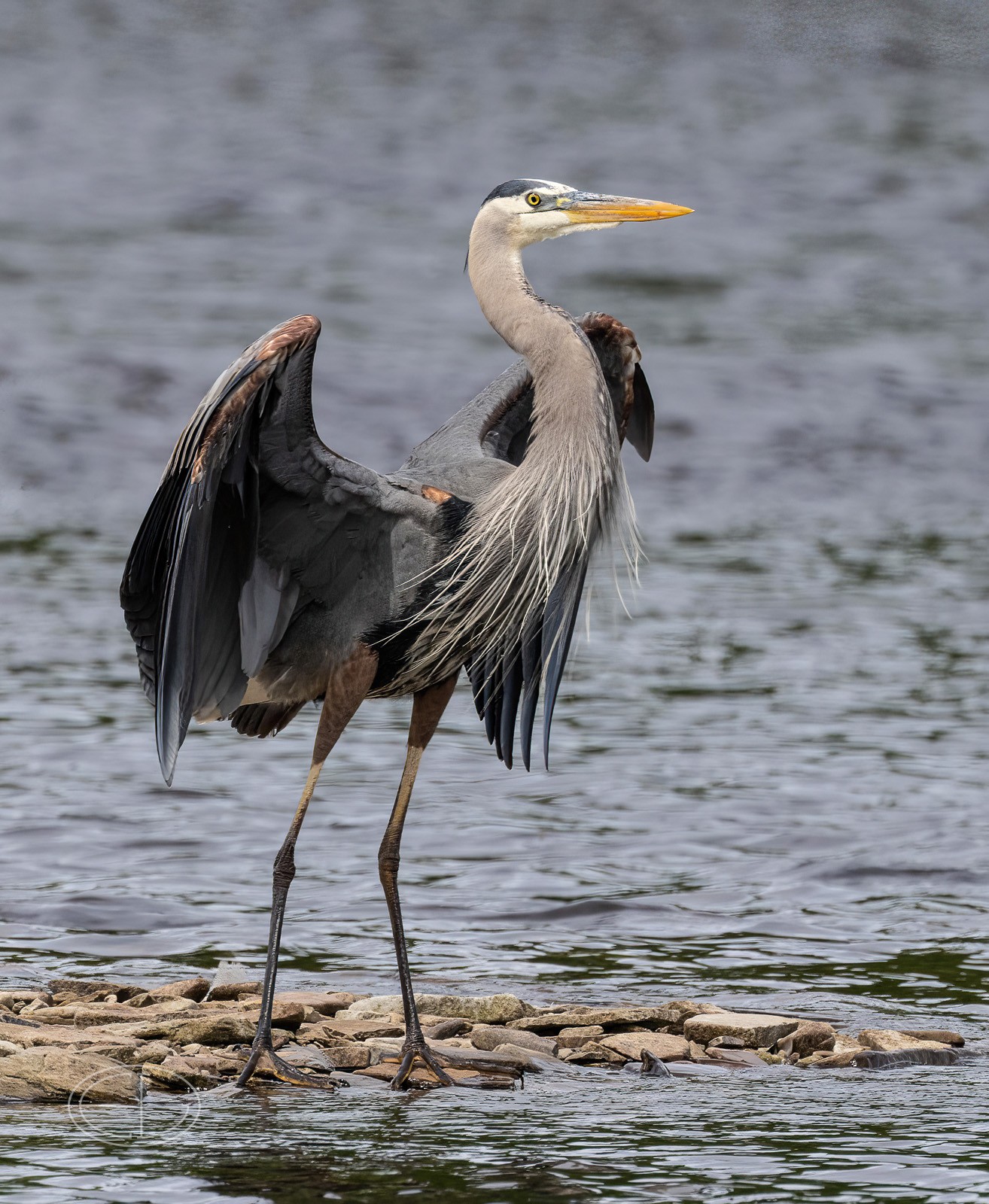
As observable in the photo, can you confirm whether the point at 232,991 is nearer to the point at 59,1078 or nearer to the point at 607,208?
the point at 59,1078

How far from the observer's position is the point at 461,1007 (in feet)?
21.2

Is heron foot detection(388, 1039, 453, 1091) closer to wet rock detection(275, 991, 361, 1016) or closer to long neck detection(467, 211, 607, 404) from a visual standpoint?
wet rock detection(275, 991, 361, 1016)

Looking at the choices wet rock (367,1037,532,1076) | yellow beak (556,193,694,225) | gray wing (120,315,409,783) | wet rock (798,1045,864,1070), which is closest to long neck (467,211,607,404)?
yellow beak (556,193,694,225)

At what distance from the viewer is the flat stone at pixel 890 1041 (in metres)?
6.00

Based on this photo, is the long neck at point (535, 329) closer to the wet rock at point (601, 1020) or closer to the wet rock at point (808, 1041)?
the wet rock at point (601, 1020)

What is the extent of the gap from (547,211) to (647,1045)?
2684 mm

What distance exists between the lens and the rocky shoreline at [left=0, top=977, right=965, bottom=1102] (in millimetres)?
5680

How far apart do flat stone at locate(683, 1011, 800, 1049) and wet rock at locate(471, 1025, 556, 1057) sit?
18.1 inches

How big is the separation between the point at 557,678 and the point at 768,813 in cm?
255

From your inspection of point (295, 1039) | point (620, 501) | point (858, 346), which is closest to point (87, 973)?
point (295, 1039)

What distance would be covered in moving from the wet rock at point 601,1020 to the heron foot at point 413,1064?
18.1 inches

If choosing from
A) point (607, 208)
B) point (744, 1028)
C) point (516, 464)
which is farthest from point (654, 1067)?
point (607, 208)

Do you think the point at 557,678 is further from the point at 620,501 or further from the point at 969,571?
the point at 969,571

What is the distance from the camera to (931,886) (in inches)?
326
